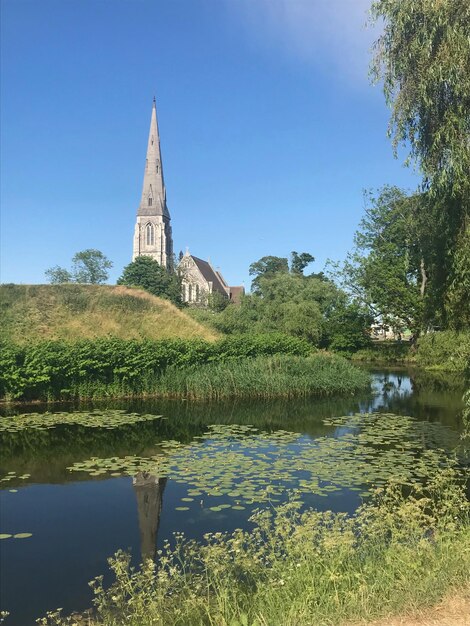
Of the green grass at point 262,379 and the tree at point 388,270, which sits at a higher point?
the tree at point 388,270

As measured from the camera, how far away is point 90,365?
18781 millimetres

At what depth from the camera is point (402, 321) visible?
45.7 metres

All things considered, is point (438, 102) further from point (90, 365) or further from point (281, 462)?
point (90, 365)

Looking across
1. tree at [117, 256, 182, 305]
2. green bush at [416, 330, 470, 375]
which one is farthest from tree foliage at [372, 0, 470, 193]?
tree at [117, 256, 182, 305]

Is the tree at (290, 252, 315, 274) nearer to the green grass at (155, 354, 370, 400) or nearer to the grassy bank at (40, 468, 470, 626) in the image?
the green grass at (155, 354, 370, 400)

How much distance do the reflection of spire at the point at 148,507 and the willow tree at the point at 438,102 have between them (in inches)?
239

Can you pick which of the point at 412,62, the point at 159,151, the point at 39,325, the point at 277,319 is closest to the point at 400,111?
the point at 412,62

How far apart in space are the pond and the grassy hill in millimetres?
11192

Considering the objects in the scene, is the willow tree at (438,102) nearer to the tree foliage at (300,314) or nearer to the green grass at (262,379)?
the green grass at (262,379)

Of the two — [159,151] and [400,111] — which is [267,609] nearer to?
[400,111]

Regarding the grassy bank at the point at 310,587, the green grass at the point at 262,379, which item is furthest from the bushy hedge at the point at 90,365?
the grassy bank at the point at 310,587

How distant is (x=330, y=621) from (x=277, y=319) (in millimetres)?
37273

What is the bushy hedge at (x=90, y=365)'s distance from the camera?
1752 centimetres

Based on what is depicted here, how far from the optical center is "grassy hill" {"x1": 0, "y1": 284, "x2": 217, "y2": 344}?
27.8 meters
